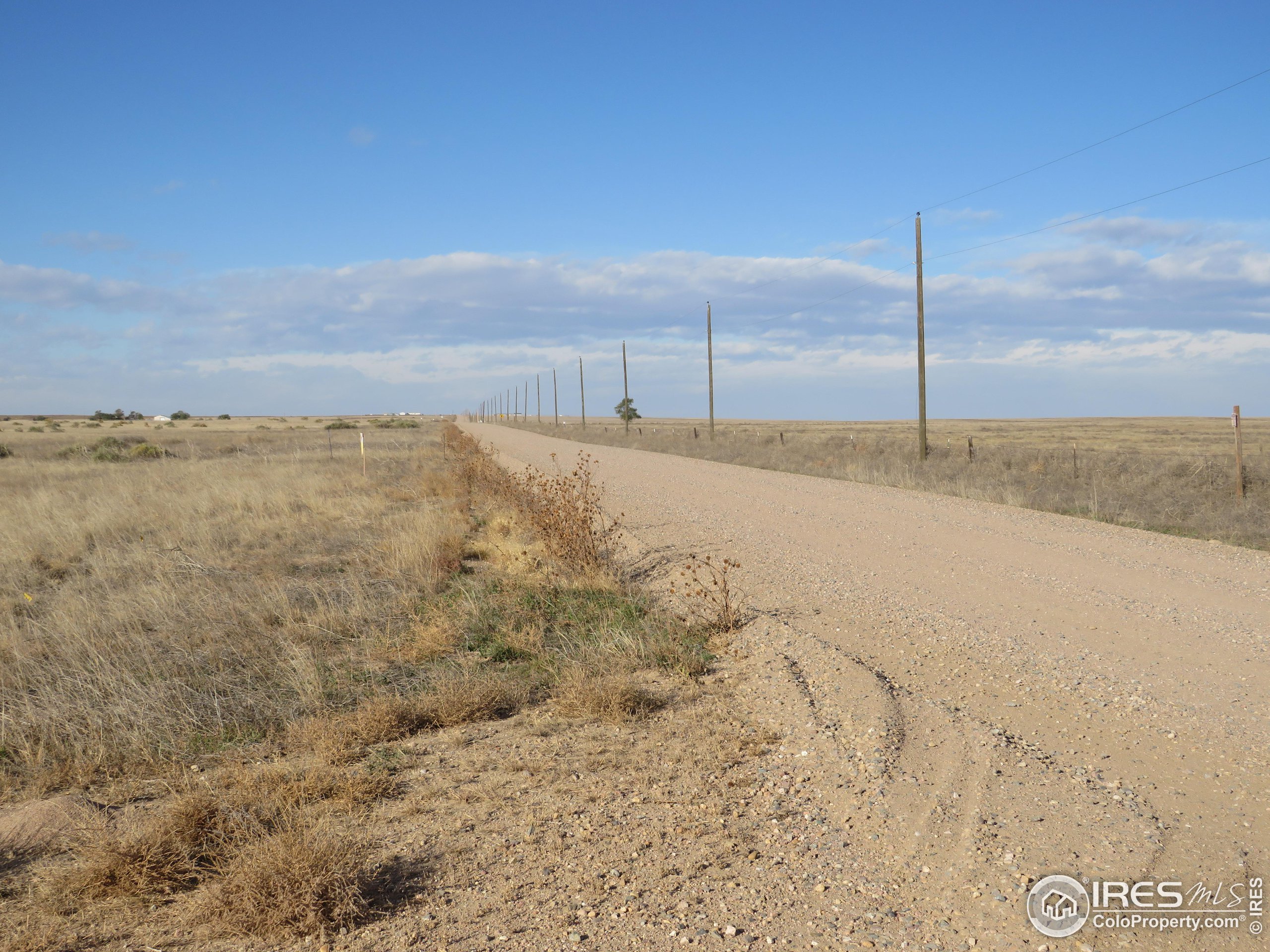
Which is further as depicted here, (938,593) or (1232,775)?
(938,593)

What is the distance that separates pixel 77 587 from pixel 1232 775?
11.5 metres

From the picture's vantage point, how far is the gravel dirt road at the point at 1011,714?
332 cm

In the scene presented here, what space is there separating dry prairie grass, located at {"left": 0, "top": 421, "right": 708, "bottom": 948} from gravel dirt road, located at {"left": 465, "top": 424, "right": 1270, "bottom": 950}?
132 centimetres

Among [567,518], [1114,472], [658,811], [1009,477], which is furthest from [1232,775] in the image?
[1114,472]

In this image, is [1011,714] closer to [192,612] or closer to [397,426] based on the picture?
[192,612]

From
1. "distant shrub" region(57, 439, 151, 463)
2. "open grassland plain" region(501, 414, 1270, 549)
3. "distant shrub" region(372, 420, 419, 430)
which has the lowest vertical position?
"open grassland plain" region(501, 414, 1270, 549)

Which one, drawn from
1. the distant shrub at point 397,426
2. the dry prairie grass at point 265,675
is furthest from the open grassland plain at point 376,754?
the distant shrub at point 397,426

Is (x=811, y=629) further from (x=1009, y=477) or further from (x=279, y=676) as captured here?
(x=1009, y=477)

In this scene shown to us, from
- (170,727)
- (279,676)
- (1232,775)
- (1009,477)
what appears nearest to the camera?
(1232,775)

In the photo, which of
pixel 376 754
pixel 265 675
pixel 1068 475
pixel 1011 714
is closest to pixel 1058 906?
pixel 1011 714

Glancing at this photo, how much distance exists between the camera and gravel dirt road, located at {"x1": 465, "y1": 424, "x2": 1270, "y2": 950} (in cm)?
332

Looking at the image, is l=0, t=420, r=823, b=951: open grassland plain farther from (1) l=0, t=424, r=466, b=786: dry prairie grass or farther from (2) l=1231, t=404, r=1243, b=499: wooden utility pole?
(2) l=1231, t=404, r=1243, b=499: wooden utility pole

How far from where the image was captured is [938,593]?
788 centimetres

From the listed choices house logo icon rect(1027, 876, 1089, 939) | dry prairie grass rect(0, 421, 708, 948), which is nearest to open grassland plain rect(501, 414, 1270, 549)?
dry prairie grass rect(0, 421, 708, 948)
